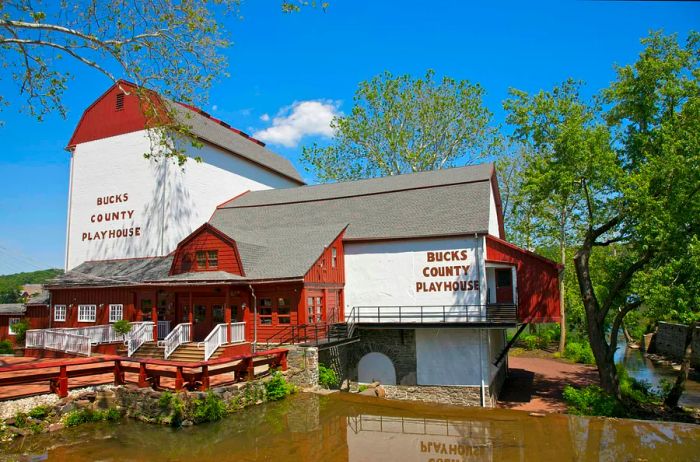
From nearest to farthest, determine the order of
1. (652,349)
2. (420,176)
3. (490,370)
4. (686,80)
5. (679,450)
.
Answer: (679,450) → (686,80) → (490,370) → (420,176) → (652,349)

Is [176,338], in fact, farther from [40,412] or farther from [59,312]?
[59,312]

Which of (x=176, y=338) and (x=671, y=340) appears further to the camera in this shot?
(x=671, y=340)

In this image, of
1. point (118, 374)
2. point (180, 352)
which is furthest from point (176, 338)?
point (118, 374)

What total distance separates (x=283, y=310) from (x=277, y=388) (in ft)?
16.8

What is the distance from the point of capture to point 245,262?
68.0 ft

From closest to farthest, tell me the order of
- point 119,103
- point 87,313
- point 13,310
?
point 87,313, point 119,103, point 13,310

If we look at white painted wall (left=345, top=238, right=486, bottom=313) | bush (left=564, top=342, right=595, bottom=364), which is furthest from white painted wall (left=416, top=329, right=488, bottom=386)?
bush (left=564, top=342, right=595, bottom=364)

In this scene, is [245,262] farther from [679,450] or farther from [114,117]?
[679,450]

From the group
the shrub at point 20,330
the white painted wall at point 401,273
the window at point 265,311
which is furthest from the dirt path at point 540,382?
the shrub at point 20,330

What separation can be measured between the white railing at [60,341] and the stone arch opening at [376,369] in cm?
1117

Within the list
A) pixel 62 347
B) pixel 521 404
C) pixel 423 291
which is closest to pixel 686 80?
pixel 423 291

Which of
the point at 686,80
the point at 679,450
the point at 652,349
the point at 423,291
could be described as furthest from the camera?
the point at 652,349

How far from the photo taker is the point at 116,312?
78.2 feet

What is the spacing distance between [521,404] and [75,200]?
26.0 meters
